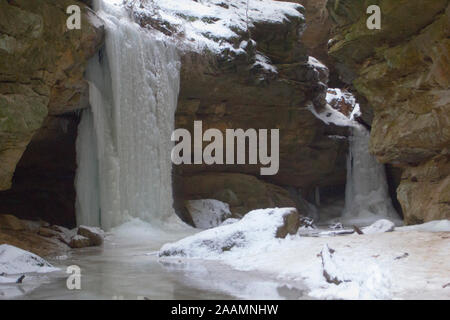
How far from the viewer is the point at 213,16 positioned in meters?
21.0

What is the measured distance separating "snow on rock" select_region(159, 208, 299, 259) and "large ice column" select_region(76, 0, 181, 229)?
21.2 ft

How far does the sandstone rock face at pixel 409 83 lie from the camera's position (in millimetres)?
12055

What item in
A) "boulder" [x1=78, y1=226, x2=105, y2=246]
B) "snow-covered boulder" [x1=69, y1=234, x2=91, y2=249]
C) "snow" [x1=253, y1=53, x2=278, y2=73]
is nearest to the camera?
"snow-covered boulder" [x1=69, y1=234, x2=91, y2=249]

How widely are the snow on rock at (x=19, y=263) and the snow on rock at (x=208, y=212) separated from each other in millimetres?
12437

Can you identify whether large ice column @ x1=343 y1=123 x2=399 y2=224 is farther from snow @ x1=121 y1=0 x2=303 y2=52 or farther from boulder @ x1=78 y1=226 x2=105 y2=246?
boulder @ x1=78 y1=226 x2=105 y2=246

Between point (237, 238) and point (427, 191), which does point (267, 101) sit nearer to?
point (427, 191)

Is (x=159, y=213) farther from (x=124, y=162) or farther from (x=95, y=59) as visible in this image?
(x=95, y=59)

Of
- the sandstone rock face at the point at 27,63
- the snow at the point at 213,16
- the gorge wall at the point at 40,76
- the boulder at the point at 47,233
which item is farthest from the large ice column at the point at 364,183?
the sandstone rock face at the point at 27,63

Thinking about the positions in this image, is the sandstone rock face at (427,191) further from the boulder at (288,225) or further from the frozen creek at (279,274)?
the frozen creek at (279,274)

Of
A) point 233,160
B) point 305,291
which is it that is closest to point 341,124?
point 233,160

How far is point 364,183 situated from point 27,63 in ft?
59.4

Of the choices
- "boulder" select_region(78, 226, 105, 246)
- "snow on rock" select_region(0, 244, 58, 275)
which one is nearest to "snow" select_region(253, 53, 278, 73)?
"boulder" select_region(78, 226, 105, 246)

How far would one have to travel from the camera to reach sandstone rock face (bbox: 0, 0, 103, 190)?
10617mm

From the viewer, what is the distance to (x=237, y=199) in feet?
73.1
